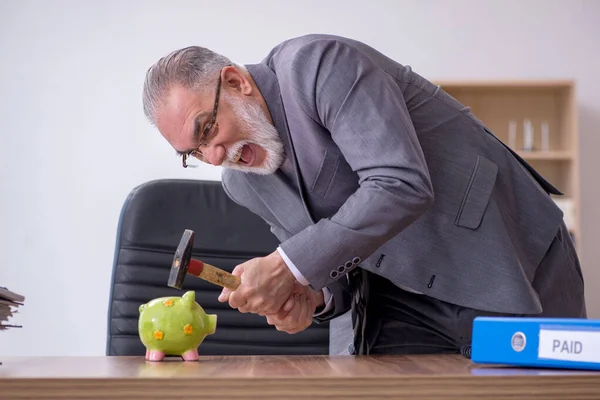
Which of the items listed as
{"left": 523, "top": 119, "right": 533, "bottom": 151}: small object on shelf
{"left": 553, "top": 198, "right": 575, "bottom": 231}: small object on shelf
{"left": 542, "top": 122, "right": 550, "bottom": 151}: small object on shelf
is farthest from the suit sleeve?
{"left": 542, "top": 122, "right": 550, "bottom": 151}: small object on shelf

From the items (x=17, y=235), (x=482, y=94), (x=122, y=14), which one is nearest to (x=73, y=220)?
(x=17, y=235)

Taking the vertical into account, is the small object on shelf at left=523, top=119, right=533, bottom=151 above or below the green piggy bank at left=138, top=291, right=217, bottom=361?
above

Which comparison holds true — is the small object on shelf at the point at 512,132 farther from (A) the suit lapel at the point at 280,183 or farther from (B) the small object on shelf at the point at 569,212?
(A) the suit lapel at the point at 280,183

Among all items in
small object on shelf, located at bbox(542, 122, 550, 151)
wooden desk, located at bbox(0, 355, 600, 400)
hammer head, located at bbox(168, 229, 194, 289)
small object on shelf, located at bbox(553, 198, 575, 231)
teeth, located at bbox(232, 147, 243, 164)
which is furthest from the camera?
small object on shelf, located at bbox(542, 122, 550, 151)

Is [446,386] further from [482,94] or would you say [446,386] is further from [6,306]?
[482,94]

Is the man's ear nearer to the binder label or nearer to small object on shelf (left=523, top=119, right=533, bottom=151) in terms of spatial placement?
the binder label

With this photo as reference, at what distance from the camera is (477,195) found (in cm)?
141

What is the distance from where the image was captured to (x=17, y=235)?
11.4 feet

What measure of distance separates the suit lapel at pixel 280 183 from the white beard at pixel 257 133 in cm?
2

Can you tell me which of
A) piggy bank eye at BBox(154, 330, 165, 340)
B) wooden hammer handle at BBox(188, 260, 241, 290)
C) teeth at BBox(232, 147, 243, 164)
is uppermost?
teeth at BBox(232, 147, 243, 164)

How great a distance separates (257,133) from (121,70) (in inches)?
90.7

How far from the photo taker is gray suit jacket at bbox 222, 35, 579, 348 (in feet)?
4.12

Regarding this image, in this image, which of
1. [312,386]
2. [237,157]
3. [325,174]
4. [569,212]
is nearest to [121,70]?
[569,212]

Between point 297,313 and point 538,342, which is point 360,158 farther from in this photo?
point 538,342
